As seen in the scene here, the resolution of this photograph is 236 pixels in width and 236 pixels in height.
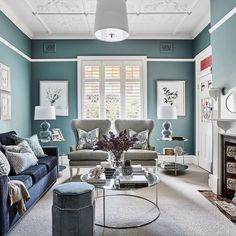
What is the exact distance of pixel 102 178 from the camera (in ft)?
8.98

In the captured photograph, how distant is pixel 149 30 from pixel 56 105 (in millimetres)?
2833

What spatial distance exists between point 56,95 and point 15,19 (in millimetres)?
1843

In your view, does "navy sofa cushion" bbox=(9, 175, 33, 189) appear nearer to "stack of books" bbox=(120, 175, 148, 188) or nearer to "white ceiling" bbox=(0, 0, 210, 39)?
"stack of books" bbox=(120, 175, 148, 188)

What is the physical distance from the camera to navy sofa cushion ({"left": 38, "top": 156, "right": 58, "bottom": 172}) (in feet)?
12.1

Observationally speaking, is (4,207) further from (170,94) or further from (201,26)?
(201,26)

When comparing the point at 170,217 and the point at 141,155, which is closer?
the point at 170,217

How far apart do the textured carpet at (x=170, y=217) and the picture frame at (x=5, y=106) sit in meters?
1.64

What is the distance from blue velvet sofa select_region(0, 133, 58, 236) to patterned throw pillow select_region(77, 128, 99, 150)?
0.59m

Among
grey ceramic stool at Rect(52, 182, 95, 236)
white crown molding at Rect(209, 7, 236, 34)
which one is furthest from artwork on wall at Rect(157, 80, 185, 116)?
grey ceramic stool at Rect(52, 182, 95, 236)

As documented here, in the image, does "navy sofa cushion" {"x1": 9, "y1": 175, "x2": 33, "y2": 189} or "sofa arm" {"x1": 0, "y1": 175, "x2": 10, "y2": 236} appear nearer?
"sofa arm" {"x1": 0, "y1": 175, "x2": 10, "y2": 236}

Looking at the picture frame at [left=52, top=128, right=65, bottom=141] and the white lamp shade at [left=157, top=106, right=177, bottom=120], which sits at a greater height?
the white lamp shade at [left=157, top=106, right=177, bottom=120]

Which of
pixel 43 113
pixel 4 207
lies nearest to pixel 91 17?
pixel 43 113

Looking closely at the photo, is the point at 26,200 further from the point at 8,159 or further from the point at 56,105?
the point at 56,105

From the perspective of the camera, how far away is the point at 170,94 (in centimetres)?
580
